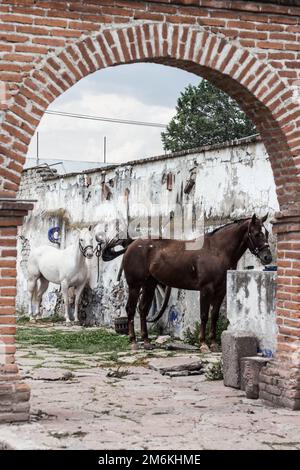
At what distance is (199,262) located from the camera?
12.4 meters

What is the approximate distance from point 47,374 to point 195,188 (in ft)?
17.5

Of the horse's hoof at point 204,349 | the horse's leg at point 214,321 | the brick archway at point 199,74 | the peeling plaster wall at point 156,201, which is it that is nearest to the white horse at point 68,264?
the peeling plaster wall at point 156,201

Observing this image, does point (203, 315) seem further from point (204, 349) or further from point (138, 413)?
point (138, 413)

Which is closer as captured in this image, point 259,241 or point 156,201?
point 259,241

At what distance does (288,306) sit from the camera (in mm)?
8195

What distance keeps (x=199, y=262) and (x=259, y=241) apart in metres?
1.32

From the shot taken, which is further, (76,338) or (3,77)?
(76,338)

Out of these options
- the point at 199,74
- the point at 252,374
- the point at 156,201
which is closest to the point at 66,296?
the point at 156,201

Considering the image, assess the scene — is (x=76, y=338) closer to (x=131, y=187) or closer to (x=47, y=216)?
(x=131, y=187)

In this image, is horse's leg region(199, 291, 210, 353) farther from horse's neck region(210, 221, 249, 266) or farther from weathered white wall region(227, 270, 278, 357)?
weathered white wall region(227, 270, 278, 357)

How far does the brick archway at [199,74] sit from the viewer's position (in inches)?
280

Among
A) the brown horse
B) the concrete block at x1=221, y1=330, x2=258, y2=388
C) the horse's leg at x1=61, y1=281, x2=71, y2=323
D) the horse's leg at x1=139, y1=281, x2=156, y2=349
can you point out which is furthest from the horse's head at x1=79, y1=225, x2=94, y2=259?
the concrete block at x1=221, y1=330, x2=258, y2=388

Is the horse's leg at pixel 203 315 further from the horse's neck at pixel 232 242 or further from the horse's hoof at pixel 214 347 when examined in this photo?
the horse's neck at pixel 232 242
